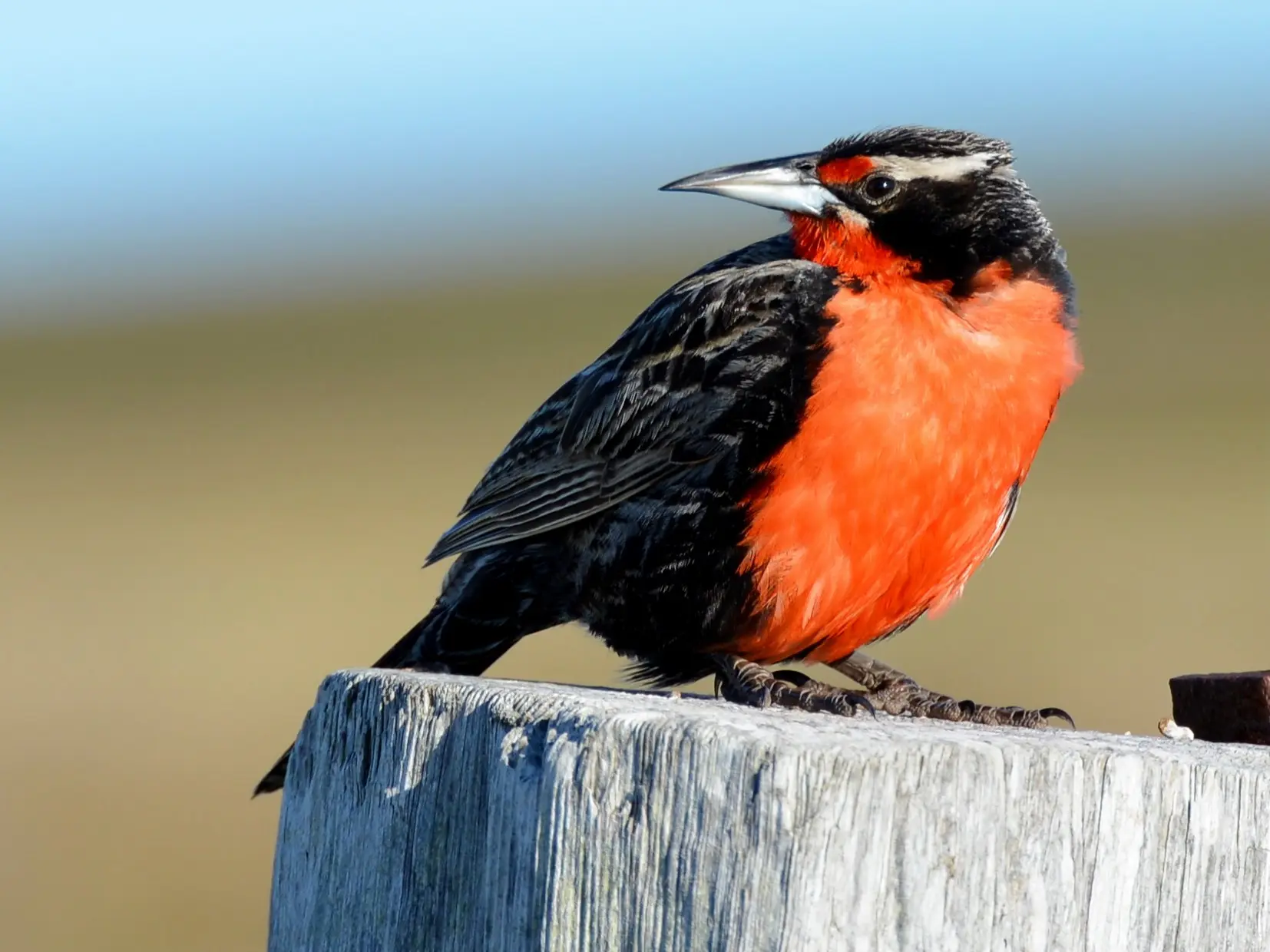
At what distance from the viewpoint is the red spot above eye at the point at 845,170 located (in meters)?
4.66

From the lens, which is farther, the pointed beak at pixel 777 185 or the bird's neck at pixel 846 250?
the pointed beak at pixel 777 185

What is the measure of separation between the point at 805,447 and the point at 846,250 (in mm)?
701

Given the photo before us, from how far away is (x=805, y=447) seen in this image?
13.5 feet

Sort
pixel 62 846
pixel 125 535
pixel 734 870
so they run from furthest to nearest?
pixel 125 535
pixel 62 846
pixel 734 870

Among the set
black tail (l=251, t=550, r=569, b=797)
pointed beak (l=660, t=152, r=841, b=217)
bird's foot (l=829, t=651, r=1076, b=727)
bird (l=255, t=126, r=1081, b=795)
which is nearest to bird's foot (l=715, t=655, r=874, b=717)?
bird (l=255, t=126, r=1081, b=795)

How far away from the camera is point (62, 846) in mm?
10984

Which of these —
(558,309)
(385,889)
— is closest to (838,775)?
(385,889)

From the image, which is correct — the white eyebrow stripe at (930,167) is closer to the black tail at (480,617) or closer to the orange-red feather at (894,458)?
the orange-red feather at (894,458)

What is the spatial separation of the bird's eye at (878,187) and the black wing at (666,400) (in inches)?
10.0

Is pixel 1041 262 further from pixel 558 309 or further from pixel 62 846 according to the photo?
pixel 558 309

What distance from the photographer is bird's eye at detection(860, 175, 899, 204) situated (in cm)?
464

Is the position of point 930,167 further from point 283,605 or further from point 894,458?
point 283,605

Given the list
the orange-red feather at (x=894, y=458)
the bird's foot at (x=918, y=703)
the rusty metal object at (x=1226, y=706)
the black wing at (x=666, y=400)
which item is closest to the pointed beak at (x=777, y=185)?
the black wing at (x=666, y=400)

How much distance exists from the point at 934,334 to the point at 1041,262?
1.88ft
